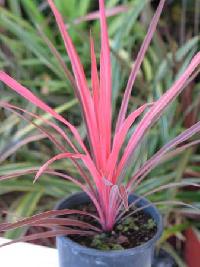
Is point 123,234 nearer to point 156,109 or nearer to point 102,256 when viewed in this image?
point 102,256

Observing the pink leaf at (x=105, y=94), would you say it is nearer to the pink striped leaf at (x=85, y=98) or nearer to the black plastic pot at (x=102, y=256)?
the pink striped leaf at (x=85, y=98)

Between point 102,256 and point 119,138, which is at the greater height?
point 119,138

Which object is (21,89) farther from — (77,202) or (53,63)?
(53,63)

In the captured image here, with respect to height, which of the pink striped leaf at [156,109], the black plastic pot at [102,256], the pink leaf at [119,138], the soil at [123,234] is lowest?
the black plastic pot at [102,256]

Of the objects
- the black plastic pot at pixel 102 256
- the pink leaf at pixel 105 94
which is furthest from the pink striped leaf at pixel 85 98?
the black plastic pot at pixel 102 256

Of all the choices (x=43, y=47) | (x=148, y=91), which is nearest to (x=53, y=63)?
(x=43, y=47)

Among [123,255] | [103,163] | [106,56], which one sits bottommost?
[123,255]

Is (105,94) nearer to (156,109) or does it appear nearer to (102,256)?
(156,109)

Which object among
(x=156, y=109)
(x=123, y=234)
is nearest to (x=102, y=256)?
(x=123, y=234)

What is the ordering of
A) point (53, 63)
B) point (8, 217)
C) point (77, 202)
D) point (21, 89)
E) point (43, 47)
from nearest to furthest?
point (21, 89) → point (77, 202) → point (8, 217) → point (53, 63) → point (43, 47)
